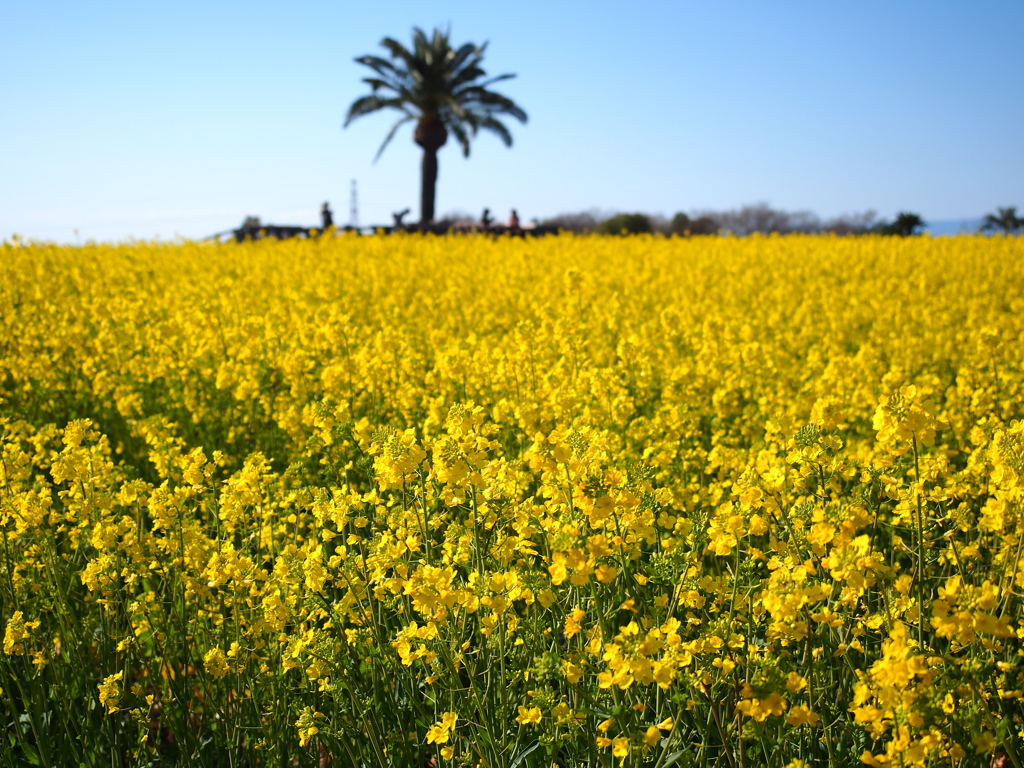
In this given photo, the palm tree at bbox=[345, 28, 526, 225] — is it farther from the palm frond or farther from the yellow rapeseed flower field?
the yellow rapeseed flower field

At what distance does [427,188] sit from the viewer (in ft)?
86.9

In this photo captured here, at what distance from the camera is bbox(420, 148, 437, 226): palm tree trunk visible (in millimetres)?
26344

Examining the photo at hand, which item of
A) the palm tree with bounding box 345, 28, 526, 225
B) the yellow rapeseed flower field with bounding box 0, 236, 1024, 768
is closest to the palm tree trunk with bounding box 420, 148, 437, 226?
the palm tree with bounding box 345, 28, 526, 225

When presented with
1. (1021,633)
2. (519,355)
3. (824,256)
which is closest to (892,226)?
(824,256)

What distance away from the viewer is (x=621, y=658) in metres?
1.46

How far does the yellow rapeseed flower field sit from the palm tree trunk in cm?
2227

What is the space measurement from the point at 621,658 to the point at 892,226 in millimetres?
29177

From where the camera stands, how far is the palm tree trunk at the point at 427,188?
26.3m

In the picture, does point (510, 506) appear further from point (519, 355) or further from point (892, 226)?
point (892, 226)

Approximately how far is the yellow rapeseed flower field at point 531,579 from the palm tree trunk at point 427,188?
73.1 ft

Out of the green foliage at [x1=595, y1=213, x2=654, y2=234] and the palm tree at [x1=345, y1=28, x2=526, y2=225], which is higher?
the palm tree at [x1=345, y1=28, x2=526, y2=225]

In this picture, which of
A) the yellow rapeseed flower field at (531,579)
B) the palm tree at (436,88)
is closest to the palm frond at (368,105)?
the palm tree at (436,88)

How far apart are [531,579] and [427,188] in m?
25.8

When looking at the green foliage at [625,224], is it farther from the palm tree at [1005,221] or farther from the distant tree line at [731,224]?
the palm tree at [1005,221]
